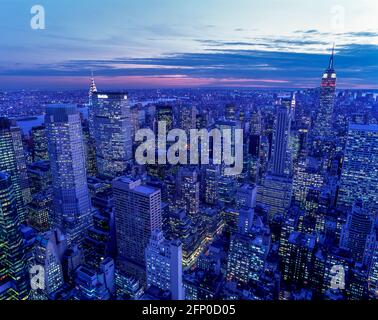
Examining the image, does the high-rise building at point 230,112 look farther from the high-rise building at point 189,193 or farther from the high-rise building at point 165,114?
the high-rise building at point 189,193

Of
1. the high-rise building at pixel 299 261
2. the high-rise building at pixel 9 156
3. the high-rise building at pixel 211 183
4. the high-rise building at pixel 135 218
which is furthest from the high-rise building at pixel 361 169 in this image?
the high-rise building at pixel 9 156

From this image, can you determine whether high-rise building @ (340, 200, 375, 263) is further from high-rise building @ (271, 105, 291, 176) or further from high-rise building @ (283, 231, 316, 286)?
high-rise building @ (271, 105, 291, 176)

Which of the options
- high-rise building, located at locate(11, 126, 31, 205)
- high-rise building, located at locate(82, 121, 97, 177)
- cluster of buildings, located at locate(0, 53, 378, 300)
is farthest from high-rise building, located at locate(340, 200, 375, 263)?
high-rise building, located at locate(82, 121, 97, 177)

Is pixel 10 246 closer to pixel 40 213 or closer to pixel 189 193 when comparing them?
pixel 40 213

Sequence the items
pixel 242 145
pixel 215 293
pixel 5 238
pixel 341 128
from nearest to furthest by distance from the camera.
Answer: pixel 215 293, pixel 5 238, pixel 242 145, pixel 341 128

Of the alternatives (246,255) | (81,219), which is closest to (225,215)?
(246,255)

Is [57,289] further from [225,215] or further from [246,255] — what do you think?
[225,215]
